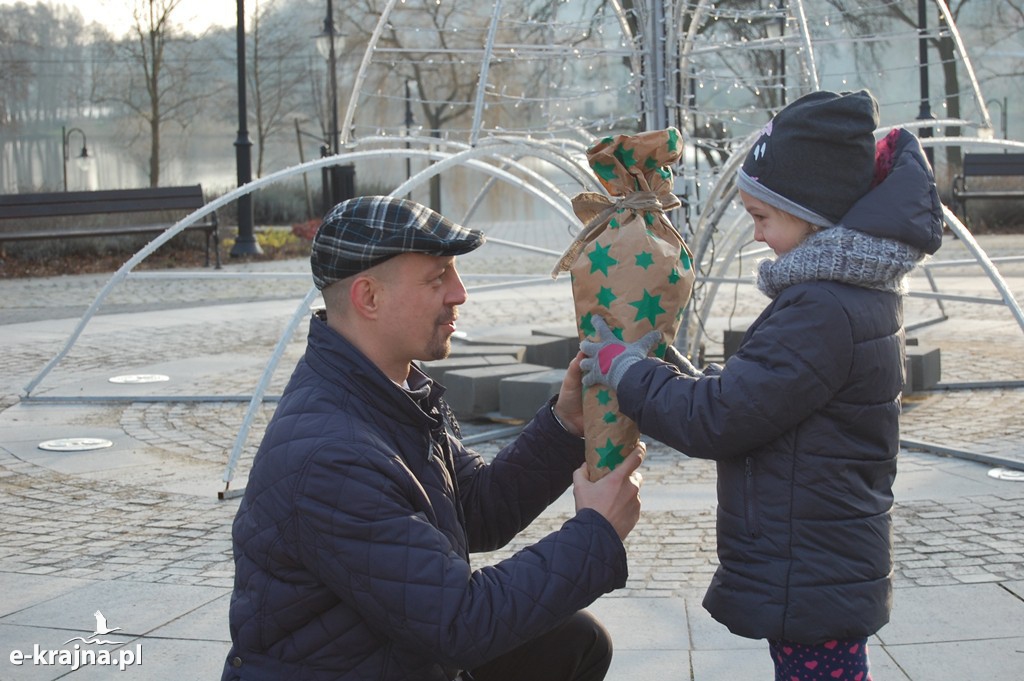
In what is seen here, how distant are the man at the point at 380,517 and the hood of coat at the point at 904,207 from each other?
67cm

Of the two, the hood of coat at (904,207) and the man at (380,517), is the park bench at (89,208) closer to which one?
the man at (380,517)

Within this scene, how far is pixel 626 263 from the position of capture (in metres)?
2.64

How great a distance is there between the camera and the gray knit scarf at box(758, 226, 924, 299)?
252 cm

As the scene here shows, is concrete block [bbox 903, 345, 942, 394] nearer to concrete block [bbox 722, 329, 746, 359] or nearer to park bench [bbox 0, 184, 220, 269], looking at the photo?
concrete block [bbox 722, 329, 746, 359]

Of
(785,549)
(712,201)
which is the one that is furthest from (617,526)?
(712,201)

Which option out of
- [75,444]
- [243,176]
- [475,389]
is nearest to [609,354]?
[475,389]

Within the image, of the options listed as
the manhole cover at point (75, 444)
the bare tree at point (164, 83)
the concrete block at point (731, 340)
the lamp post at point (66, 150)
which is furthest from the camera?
the bare tree at point (164, 83)

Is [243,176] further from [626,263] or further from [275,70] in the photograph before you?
[626,263]

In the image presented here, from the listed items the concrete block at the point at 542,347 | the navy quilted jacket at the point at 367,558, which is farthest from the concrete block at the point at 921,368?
the navy quilted jacket at the point at 367,558

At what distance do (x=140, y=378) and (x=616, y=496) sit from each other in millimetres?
7411

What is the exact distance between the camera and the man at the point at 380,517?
225 centimetres

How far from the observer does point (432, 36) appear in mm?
27500

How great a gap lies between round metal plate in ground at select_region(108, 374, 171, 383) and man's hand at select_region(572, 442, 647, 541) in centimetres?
719

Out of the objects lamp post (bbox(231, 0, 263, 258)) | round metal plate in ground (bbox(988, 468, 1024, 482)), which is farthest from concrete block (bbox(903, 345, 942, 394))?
lamp post (bbox(231, 0, 263, 258))
